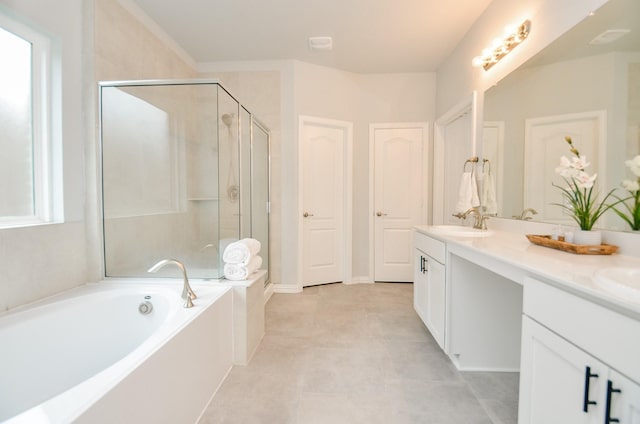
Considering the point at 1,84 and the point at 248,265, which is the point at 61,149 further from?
the point at 248,265

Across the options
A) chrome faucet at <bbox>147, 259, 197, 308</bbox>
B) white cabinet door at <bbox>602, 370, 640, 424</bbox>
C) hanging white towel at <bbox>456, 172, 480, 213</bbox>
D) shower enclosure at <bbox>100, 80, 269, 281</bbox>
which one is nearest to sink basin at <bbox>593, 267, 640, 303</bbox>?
white cabinet door at <bbox>602, 370, 640, 424</bbox>

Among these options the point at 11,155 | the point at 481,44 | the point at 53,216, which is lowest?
the point at 53,216

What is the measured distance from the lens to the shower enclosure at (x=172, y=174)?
1.95m

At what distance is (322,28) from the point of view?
253cm

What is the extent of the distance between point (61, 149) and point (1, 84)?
0.38 metres

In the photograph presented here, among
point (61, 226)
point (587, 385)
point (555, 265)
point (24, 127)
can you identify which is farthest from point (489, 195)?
point (24, 127)

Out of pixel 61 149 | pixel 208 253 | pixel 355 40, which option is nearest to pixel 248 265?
pixel 208 253

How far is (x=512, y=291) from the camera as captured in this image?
1693 millimetres

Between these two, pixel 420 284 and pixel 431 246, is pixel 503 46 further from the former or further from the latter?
pixel 420 284

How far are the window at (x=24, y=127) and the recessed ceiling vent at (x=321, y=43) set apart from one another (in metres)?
2.01

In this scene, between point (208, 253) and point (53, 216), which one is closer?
point (53, 216)

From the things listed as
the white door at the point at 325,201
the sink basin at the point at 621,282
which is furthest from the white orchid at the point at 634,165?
the white door at the point at 325,201

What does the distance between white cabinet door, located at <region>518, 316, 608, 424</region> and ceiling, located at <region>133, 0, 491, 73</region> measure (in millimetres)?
2460

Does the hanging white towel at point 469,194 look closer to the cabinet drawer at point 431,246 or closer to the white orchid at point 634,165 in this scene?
the cabinet drawer at point 431,246
